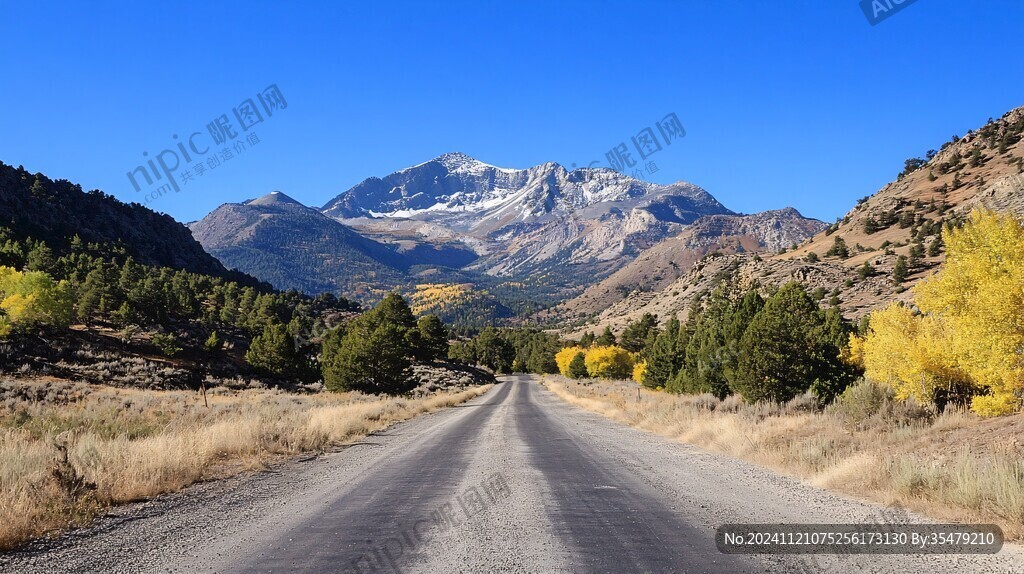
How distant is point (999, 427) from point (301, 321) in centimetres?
9505

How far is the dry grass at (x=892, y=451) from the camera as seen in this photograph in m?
7.31

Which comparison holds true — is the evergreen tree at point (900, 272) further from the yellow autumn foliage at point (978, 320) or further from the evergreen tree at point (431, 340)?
the evergreen tree at point (431, 340)

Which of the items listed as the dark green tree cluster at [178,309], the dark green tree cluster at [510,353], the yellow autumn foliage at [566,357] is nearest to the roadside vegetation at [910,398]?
the dark green tree cluster at [178,309]

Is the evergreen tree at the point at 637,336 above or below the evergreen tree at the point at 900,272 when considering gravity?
above

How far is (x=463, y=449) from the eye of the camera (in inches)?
654

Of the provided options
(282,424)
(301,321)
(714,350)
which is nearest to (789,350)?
(714,350)

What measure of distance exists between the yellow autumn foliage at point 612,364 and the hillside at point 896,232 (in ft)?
74.4

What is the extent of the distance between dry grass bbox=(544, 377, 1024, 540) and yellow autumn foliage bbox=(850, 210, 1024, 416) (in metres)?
1.10

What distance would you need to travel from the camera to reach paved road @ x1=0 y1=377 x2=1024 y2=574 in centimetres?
566

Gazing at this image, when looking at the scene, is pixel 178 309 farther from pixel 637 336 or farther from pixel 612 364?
A: pixel 637 336

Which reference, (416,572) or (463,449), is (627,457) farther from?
(416,572)

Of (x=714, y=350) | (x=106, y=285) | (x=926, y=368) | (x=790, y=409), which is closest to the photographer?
(x=926, y=368)

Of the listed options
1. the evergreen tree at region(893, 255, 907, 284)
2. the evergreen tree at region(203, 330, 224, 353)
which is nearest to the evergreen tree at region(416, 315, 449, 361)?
the evergreen tree at region(203, 330, 224, 353)

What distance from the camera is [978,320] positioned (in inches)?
584
